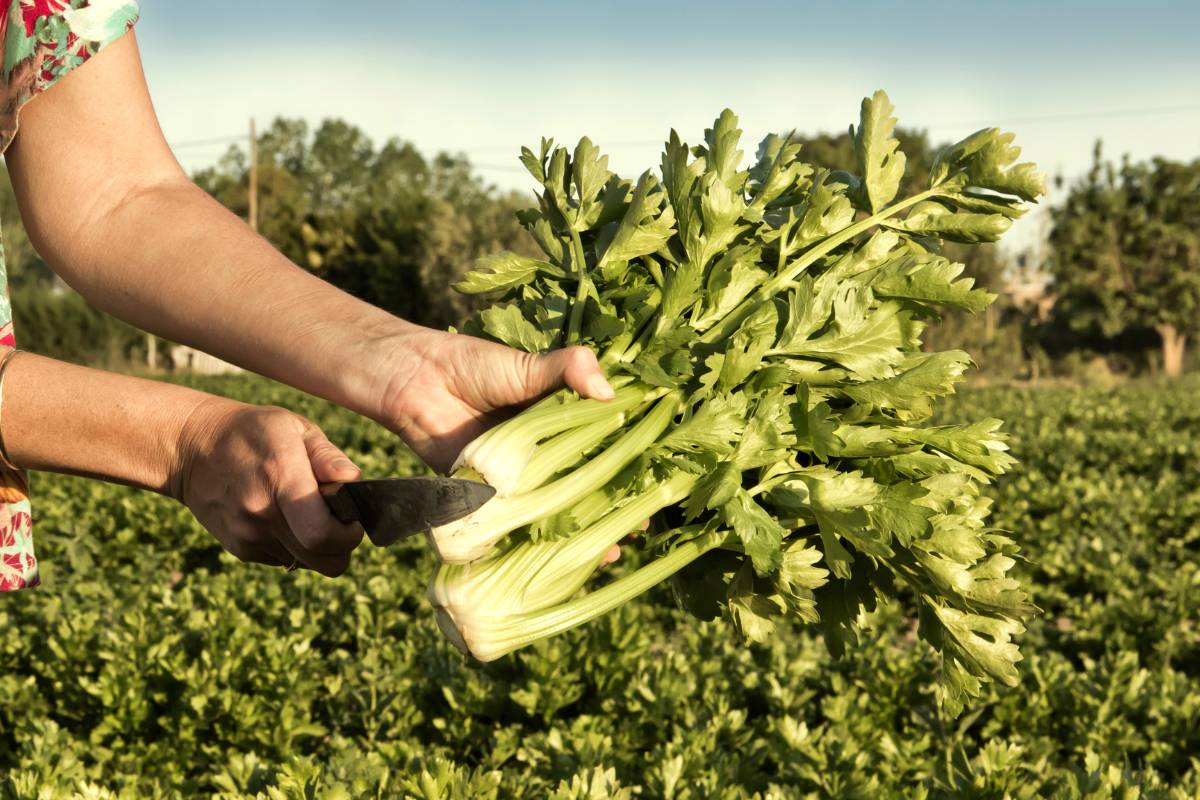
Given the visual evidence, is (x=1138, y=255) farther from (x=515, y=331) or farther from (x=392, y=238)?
(x=515, y=331)

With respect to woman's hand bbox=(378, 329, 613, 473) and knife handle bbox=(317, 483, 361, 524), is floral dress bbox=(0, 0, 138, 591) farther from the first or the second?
woman's hand bbox=(378, 329, 613, 473)

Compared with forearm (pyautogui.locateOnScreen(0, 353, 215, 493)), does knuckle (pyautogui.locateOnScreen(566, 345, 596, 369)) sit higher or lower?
higher

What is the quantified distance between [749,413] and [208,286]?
3.72 feet

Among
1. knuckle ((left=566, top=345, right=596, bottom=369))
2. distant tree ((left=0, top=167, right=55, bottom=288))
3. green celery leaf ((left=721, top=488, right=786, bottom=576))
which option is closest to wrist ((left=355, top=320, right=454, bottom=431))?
knuckle ((left=566, top=345, right=596, bottom=369))

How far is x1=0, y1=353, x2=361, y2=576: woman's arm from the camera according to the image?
6.73 feet

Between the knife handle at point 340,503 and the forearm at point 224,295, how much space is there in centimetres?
18

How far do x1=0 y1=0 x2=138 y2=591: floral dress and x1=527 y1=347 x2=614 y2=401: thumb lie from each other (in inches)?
43.7

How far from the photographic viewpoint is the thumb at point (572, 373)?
1988 millimetres

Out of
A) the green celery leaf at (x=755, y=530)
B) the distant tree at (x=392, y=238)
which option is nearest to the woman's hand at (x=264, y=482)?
the green celery leaf at (x=755, y=530)

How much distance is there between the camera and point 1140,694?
15.8 ft

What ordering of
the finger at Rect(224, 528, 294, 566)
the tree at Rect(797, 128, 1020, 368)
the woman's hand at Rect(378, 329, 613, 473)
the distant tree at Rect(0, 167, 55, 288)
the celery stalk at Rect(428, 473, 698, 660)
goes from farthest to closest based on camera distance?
the distant tree at Rect(0, 167, 55, 288) → the tree at Rect(797, 128, 1020, 368) → the finger at Rect(224, 528, 294, 566) → the woman's hand at Rect(378, 329, 613, 473) → the celery stalk at Rect(428, 473, 698, 660)

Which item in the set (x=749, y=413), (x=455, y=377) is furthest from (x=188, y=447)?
(x=749, y=413)

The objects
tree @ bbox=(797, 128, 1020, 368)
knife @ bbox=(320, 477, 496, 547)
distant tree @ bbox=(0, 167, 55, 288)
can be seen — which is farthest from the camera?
distant tree @ bbox=(0, 167, 55, 288)

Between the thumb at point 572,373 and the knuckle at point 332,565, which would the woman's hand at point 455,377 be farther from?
the knuckle at point 332,565
